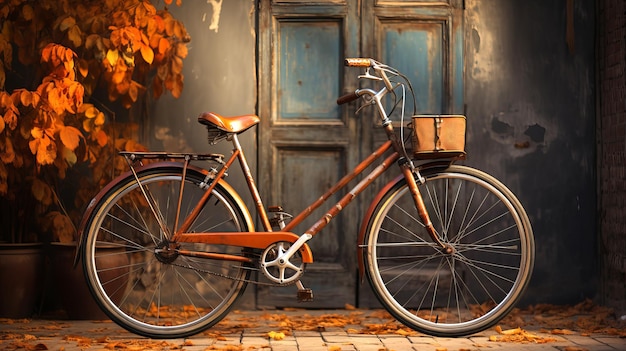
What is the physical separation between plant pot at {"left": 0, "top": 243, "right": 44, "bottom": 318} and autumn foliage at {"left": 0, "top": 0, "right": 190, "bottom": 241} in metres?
0.15

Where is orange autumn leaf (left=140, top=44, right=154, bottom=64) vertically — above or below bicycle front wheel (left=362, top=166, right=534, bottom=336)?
above

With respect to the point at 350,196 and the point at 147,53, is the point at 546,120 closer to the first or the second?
the point at 350,196

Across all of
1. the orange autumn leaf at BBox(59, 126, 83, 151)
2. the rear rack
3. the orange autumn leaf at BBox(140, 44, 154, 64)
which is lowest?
the rear rack

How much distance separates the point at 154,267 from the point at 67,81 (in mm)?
A: 1352

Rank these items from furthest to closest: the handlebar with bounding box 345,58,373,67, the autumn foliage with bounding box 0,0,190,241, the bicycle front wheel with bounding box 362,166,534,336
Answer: the bicycle front wheel with bounding box 362,166,534,336 < the autumn foliage with bounding box 0,0,190,241 < the handlebar with bounding box 345,58,373,67

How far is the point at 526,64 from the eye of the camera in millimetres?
5797

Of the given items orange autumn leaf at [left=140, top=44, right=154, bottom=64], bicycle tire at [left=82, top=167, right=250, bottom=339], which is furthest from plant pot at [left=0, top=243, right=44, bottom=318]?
orange autumn leaf at [left=140, top=44, right=154, bottom=64]

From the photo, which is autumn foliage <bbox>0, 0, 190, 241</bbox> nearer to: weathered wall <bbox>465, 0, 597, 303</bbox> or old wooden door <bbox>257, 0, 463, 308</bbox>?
old wooden door <bbox>257, 0, 463, 308</bbox>

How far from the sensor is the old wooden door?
569 centimetres

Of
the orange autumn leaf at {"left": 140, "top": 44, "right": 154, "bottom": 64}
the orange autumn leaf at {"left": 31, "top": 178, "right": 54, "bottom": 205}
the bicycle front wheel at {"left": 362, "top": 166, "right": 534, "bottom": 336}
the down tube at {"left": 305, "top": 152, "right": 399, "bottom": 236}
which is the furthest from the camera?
the bicycle front wheel at {"left": 362, "top": 166, "right": 534, "bottom": 336}

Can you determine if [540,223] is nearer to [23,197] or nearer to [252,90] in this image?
[252,90]

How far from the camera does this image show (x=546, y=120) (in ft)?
19.0

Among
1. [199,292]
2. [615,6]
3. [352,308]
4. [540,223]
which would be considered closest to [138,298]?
[199,292]

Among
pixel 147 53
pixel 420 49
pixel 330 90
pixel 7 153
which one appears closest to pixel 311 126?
pixel 330 90
